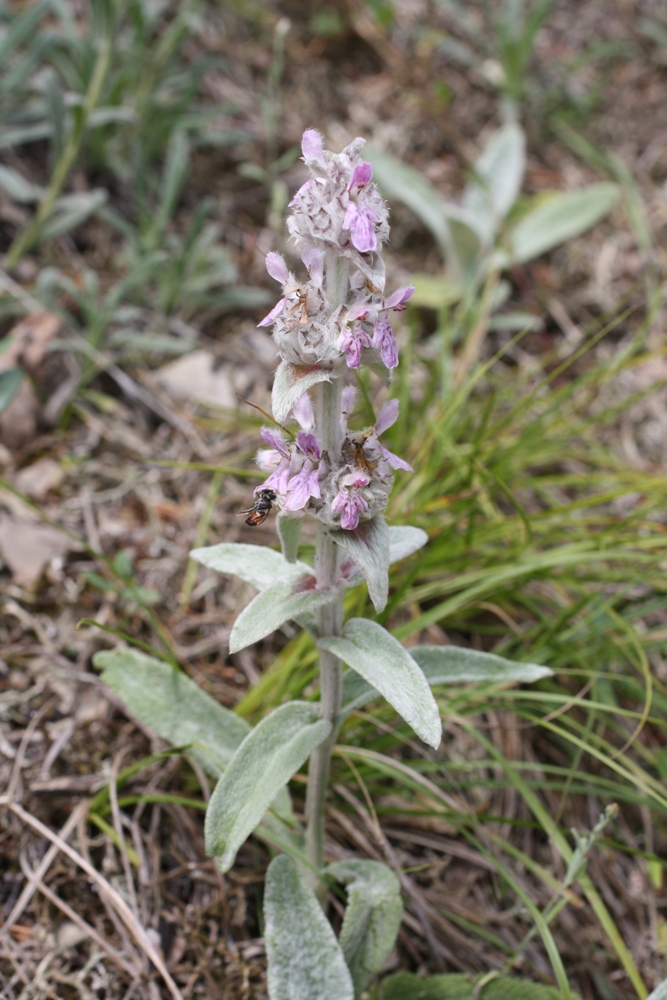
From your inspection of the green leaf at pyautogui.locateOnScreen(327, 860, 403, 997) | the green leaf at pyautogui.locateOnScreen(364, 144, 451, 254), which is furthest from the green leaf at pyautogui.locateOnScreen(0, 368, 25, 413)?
the green leaf at pyautogui.locateOnScreen(364, 144, 451, 254)

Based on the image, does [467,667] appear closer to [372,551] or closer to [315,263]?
[372,551]

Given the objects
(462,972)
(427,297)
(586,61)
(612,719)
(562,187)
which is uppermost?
(586,61)

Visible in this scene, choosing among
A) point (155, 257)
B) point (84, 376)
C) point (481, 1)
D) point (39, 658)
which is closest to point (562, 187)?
point (481, 1)

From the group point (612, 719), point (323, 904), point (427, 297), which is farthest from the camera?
point (427, 297)

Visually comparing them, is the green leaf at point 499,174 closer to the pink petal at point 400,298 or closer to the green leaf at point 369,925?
the pink petal at point 400,298

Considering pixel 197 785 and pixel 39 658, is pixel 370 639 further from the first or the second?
pixel 39 658

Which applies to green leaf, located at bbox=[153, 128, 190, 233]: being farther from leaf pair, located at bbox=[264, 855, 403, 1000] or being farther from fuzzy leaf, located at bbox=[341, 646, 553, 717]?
leaf pair, located at bbox=[264, 855, 403, 1000]

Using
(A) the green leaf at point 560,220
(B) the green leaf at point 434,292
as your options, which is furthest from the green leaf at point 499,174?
(B) the green leaf at point 434,292
